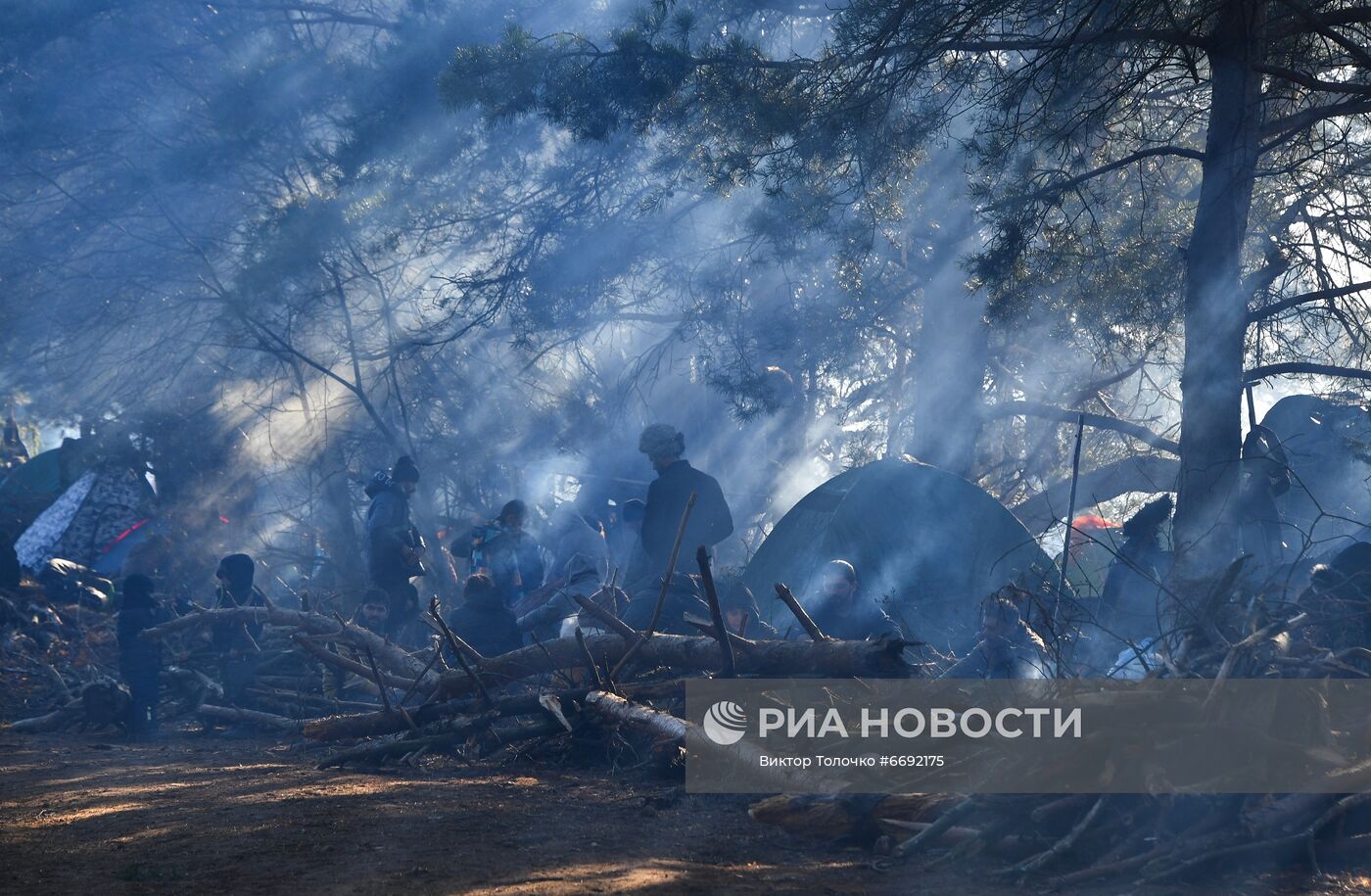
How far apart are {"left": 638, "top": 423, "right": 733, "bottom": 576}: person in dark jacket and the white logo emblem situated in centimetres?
265

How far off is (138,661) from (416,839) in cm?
545

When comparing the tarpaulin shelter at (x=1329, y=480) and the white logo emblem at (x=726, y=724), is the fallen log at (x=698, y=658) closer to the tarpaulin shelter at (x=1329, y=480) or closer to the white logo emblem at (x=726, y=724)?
the white logo emblem at (x=726, y=724)

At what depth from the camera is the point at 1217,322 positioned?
22.5 ft

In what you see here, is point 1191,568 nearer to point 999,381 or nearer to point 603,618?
point 603,618

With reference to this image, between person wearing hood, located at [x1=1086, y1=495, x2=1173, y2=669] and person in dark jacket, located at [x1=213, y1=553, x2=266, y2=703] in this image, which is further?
person in dark jacket, located at [x1=213, y1=553, x2=266, y2=703]

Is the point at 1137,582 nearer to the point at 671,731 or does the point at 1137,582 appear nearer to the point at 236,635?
the point at 671,731

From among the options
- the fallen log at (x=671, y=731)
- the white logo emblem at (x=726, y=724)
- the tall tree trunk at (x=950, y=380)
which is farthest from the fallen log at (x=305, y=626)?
the tall tree trunk at (x=950, y=380)

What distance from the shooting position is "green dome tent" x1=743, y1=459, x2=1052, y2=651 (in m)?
10.2

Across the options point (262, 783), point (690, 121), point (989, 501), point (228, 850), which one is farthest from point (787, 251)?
point (228, 850)

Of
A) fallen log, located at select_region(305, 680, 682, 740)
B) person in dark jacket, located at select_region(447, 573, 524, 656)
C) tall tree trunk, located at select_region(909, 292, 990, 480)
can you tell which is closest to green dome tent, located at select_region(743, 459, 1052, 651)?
tall tree trunk, located at select_region(909, 292, 990, 480)

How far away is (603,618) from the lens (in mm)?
6543

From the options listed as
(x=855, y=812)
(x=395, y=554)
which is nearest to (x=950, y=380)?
(x=395, y=554)

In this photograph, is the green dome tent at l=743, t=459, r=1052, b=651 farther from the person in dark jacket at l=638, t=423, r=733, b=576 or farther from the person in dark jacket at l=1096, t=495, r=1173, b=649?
the person in dark jacket at l=638, t=423, r=733, b=576

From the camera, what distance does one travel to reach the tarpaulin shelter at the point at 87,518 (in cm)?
1612
